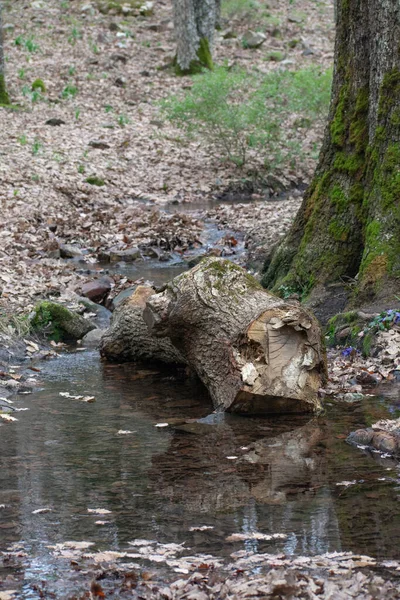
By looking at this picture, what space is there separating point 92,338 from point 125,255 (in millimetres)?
3922

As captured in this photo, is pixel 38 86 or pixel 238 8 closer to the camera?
pixel 38 86

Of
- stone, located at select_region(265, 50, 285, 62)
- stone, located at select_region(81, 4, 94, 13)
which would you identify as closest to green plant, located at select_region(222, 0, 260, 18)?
stone, located at select_region(265, 50, 285, 62)

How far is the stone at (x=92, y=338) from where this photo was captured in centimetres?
853

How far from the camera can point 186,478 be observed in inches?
190

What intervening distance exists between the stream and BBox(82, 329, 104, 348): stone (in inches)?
64.3

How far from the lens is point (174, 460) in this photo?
5.17 metres

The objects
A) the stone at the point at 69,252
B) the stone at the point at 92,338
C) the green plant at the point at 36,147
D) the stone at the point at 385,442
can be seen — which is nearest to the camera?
the stone at the point at 385,442

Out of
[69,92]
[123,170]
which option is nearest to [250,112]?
[123,170]

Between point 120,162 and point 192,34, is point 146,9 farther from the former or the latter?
point 120,162

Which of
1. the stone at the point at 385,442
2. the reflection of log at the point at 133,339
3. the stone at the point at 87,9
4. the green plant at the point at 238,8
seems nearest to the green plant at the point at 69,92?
the stone at the point at 87,9

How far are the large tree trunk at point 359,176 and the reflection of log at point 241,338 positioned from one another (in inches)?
53.7

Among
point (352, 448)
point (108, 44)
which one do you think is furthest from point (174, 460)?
point (108, 44)

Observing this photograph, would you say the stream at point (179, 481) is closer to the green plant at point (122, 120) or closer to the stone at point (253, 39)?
the green plant at point (122, 120)

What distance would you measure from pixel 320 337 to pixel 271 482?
176 cm
